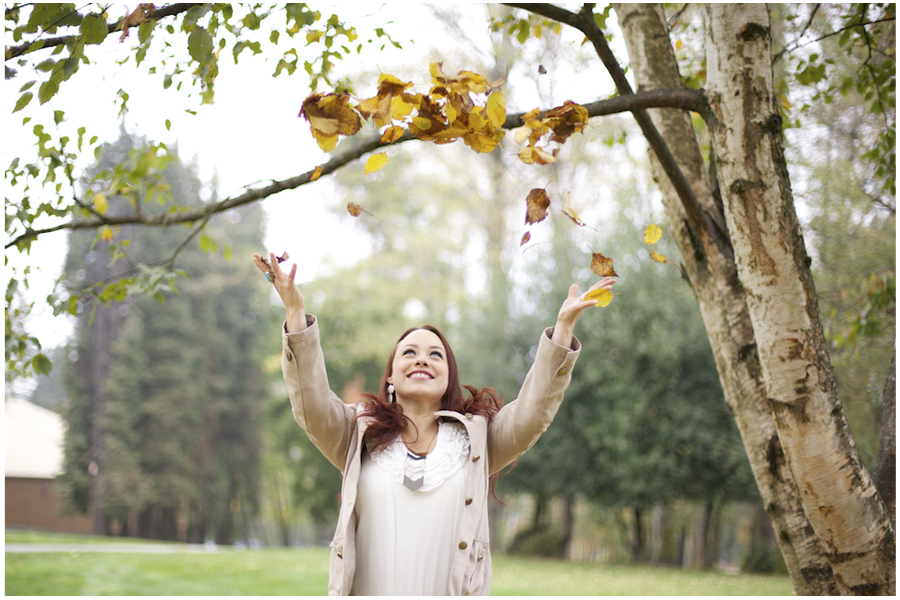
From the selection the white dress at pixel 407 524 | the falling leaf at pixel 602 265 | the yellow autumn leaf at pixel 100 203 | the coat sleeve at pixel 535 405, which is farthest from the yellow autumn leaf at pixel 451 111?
the yellow autumn leaf at pixel 100 203

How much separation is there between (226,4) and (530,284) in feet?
31.7

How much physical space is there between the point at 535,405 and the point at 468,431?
0.21 metres

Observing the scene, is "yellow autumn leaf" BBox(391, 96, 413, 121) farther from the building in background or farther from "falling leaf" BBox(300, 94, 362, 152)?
the building in background

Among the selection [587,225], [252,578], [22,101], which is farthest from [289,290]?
[252,578]

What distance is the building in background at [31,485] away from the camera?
59.7 ft

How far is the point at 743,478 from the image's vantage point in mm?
9422

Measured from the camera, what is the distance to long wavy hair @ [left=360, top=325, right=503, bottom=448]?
195 cm

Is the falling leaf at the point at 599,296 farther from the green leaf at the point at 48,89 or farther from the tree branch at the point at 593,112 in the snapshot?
the green leaf at the point at 48,89

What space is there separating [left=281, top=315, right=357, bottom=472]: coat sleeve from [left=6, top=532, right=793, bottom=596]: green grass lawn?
605cm

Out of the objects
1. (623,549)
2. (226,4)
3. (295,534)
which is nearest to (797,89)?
(226,4)

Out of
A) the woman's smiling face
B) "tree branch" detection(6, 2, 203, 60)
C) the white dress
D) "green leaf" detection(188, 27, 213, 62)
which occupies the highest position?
"tree branch" detection(6, 2, 203, 60)

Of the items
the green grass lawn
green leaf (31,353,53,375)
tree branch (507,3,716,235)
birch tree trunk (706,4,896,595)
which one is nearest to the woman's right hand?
tree branch (507,3,716,235)

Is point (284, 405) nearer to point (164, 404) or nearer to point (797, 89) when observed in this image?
point (164, 404)

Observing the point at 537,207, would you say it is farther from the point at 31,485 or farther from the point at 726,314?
the point at 31,485
